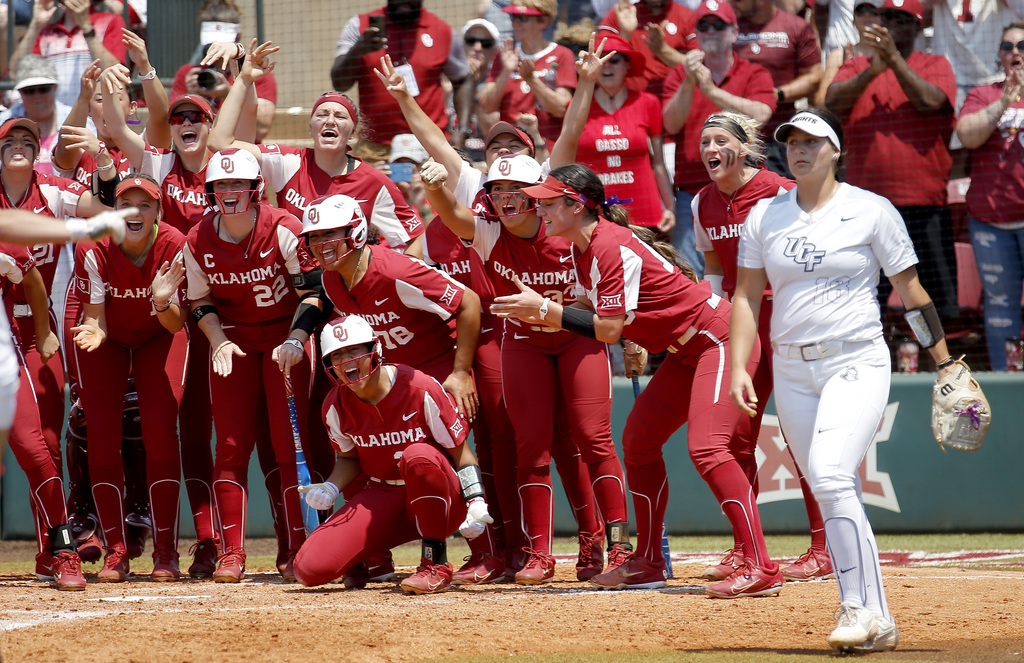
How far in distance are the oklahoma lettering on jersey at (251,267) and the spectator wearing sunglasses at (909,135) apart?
4798 millimetres

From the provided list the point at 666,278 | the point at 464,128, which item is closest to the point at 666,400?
the point at 666,278

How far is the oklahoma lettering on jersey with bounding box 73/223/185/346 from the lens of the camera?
6.39 metres

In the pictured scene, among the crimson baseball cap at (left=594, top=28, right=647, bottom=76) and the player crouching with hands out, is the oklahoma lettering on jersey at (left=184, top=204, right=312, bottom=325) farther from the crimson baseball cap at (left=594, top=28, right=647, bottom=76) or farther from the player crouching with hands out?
the crimson baseball cap at (left=594, top=28, right=647, bottom=76)

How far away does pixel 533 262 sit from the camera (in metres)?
6.18

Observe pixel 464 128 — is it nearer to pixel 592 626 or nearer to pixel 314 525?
pixel 314 525

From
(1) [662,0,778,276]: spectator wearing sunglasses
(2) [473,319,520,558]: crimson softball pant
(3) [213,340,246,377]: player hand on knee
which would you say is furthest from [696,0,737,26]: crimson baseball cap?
(3) [213,340,246,377]: player hand on knee

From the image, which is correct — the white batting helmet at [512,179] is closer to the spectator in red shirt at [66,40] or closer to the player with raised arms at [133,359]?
the player with raised arms at [133,359]

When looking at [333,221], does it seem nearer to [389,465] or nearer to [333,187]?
[333,187]

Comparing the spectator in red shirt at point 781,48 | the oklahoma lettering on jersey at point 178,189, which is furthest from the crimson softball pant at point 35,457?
the spectator in red shirt at point 781,48

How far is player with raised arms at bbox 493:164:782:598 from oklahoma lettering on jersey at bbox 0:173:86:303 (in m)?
2.96

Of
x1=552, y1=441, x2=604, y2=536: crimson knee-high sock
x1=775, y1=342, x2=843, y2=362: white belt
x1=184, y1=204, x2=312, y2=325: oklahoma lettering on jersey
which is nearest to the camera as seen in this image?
x1=775, y1=342, x2=843, y2=362: white belt

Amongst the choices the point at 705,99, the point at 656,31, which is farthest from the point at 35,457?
the point at 656,31

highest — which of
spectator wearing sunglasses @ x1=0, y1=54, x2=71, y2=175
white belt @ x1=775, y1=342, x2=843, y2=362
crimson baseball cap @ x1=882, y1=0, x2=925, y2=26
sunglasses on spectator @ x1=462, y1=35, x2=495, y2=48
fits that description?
sunglasses on spectator @ x1=462, y1=35, x2=495, y2=48

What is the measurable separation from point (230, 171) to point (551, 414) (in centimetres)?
218
